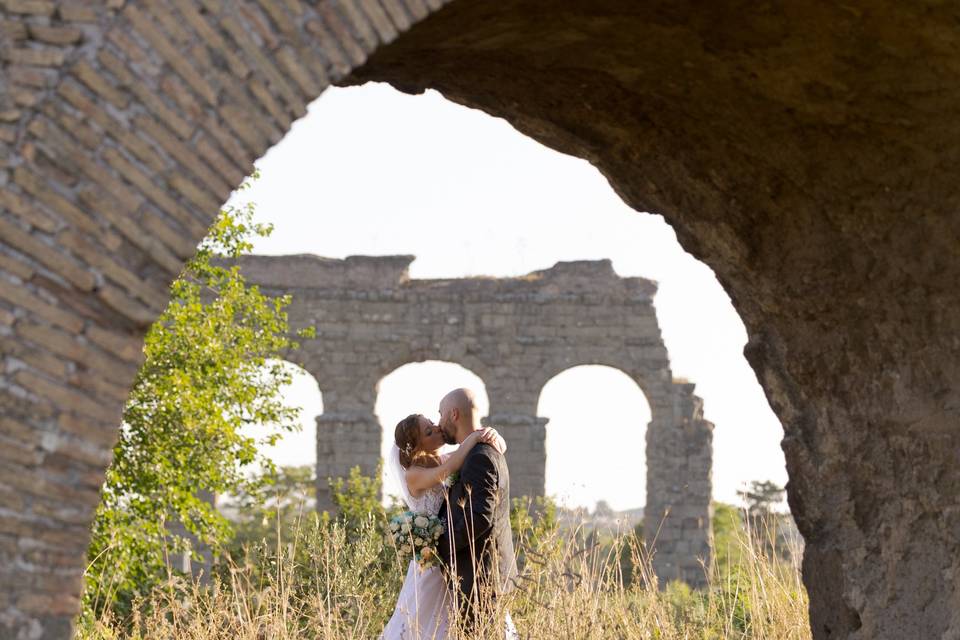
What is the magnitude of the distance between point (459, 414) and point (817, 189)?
1863mm

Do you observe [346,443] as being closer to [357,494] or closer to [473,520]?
[357,494]

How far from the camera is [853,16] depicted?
13.7 ft

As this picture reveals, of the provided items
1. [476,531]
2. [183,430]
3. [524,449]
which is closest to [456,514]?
[476,531]

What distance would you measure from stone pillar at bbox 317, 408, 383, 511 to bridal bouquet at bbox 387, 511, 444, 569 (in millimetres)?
15738

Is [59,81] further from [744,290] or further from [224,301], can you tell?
[224,301]

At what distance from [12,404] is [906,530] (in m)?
3.77

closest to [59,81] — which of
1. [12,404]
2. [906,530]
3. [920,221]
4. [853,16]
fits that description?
[12,404]

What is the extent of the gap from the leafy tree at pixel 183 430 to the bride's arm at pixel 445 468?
4.36 meters

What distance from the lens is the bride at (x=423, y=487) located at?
18.4 feet

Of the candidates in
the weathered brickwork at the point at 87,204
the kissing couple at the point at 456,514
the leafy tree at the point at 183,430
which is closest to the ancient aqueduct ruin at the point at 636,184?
the weathered brickwork at the point at 87,204

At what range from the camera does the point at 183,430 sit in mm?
10703

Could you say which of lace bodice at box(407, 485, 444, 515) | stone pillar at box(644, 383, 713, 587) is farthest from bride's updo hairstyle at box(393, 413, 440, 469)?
stone pillar at box(644, 383, 713, 587)

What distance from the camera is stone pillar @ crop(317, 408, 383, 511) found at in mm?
21344

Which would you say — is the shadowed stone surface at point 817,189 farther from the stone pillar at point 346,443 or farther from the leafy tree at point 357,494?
the stone pillar at point 346,443
